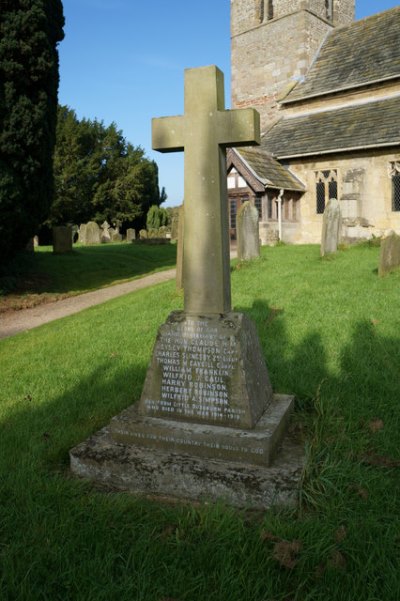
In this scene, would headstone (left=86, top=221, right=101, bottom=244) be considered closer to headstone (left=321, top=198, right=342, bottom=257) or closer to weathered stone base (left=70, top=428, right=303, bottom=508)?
headstone (left=321, top=198, right=342, bottom=257)

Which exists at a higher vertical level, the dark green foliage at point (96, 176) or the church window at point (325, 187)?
the dark green foliage at point (96, 176)

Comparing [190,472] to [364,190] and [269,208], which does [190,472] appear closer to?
[269,208]

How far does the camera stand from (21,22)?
9.41 m

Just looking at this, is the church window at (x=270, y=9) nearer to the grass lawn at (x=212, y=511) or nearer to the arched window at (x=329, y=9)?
the arched window at (x=329, y=9)

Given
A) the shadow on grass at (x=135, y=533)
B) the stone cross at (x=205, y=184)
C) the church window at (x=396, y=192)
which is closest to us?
the shadow on grass at (x=135, y=533)

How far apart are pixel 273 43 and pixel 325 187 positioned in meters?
11.3

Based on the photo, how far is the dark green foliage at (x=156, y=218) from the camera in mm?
35562

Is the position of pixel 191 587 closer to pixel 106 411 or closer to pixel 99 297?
pixel 106 411

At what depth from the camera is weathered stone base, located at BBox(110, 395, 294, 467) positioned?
2.88 meters

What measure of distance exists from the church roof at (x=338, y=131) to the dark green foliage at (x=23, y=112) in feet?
41.7

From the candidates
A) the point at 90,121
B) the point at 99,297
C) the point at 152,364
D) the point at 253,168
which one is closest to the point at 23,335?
the point at 99,297

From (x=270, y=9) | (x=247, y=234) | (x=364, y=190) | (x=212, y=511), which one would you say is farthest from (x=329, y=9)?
(x=212, y=511)

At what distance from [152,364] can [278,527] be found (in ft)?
4.53

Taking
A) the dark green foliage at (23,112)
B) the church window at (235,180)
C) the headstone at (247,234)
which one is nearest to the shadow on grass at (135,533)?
the dark green foliage at (23,112)
